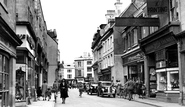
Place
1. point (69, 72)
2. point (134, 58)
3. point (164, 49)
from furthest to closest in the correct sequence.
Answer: point (69, 72), point (134, 58), point (164, 49)

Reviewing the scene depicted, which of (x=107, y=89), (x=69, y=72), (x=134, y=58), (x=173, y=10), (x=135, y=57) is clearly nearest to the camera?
(x=173, y=10)

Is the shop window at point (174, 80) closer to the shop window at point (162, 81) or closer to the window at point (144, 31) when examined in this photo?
the shop window at point (162, 81)

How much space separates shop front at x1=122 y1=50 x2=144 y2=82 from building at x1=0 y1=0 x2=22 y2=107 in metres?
18.3

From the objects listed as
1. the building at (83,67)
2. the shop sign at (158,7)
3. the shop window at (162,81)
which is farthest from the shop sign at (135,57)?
the building at (83,67)

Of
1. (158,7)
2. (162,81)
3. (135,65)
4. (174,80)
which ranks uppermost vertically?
(158,7)

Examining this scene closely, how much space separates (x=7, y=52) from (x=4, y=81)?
4.49 feet

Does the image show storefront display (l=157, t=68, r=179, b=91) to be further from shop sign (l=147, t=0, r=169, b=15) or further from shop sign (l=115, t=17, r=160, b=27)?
shop sign (l=147, t=0, r=169, b=15)

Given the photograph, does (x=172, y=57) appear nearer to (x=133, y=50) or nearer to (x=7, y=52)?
(x=133, y=50)

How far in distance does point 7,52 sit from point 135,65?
2316 cm

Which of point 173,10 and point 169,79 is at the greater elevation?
point 173,10

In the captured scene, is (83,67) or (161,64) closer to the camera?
(161,64)

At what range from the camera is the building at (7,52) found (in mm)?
12602

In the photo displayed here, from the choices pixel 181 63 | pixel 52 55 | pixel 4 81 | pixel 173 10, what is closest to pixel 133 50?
pixel 173 10

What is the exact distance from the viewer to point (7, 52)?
13555 millimetres
